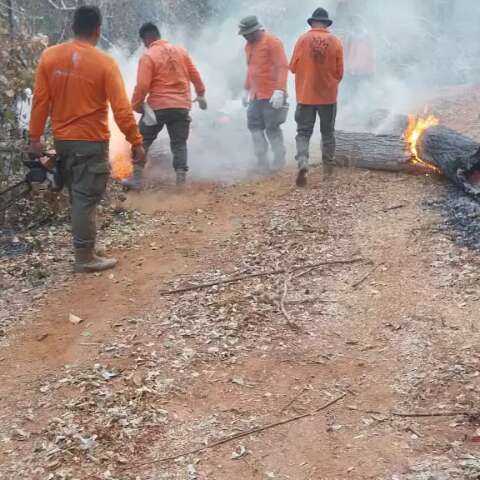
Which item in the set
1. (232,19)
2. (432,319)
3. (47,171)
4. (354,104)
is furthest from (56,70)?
(232,19)

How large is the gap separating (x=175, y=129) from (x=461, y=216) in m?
3.68

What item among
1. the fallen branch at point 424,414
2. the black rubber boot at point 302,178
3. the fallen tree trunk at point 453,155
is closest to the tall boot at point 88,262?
the fallen branch at point 424,414

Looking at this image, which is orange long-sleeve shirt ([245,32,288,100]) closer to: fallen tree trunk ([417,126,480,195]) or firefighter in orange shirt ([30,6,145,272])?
fallen tree trunk ([417,126,480,195])

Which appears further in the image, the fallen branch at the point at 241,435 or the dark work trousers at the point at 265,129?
the dark work trousers at the point at 265,129

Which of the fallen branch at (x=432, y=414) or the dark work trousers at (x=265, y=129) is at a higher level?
the dark work trousers at (x=265, y=129)

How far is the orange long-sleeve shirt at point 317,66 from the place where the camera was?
24.6 ft

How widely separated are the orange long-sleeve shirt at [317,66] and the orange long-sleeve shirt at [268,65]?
67 cm

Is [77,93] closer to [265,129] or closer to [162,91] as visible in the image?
[162,91]

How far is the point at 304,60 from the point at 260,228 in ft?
8.56

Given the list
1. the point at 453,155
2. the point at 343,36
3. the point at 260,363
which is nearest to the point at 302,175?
the point at 453,155

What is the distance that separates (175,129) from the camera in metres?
7.68

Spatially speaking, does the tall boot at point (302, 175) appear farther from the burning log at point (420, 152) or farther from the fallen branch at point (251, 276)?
the fallen branch at point (251, 276)

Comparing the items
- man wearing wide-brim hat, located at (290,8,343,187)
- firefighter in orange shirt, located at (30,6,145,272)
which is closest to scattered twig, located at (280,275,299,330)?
firefighter in orange shirt, located at (30,6,145,272)

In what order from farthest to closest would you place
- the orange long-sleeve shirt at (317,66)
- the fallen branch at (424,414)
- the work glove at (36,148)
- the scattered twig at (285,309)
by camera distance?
the orange long-sleeve shirt at (317,66) → the work glove at (36,148) → the scattered twig at (285,309) → the fallen branch at (424,414)
